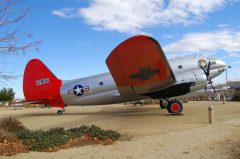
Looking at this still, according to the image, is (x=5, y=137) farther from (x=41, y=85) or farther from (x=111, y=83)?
(x=41, y=85)

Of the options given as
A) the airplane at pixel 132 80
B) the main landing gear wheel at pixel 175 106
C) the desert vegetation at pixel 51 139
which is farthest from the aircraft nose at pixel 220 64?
the desert vegetation at pixel 51 139

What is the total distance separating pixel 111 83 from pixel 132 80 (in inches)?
196

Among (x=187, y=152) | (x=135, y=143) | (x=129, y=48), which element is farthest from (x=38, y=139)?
(x=129, y=48)

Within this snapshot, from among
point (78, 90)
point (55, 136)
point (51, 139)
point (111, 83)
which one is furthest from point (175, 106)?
point (51, 139)

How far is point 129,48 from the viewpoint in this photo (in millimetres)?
14461

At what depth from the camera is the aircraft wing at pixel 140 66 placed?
14492 mm

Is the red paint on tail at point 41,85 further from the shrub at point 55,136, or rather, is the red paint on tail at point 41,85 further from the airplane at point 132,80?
the shrub at point 55,136

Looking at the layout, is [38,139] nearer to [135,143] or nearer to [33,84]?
[135,143]

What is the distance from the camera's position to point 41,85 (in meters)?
25.6

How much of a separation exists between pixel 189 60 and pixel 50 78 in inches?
482

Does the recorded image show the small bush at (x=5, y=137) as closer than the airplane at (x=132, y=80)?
Yes

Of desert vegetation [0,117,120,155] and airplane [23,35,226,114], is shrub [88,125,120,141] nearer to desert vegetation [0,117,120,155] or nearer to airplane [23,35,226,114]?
desert vegetation [0,117,120,155]

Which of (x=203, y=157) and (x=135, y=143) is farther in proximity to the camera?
(x=135, y=143)

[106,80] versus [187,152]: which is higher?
[106,80]
